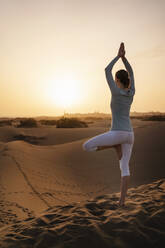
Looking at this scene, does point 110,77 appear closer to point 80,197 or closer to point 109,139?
point 109,139

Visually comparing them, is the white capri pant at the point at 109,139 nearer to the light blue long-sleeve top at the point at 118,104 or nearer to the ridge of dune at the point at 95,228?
the light blue long-sleeve top at the point at 118,104

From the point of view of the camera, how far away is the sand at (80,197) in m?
3.55

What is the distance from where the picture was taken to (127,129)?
3.93 meters

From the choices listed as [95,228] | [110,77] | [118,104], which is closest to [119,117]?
[118,104]

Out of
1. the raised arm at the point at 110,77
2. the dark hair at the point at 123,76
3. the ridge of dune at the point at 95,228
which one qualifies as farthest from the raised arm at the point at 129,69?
the ridge of dune at the point at 95,228

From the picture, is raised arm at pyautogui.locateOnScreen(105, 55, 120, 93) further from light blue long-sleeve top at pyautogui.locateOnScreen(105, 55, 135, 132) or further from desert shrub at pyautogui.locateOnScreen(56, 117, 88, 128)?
desert shrub at pyautogui.locateOnScreen(56, 117, 88, 128)

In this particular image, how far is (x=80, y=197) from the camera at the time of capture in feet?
24.8

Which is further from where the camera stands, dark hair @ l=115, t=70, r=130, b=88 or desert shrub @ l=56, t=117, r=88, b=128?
desert shrub @ l=56, t=117, r=88, b=128

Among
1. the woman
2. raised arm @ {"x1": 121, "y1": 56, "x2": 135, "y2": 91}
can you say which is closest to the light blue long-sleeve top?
the woman

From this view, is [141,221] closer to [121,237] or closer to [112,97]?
[121,237]

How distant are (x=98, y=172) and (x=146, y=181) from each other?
196 cm

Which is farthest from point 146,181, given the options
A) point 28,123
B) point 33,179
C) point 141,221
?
point 28,123

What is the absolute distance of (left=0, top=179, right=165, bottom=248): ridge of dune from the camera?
11.2 ft

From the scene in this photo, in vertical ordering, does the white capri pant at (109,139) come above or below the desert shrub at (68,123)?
above
